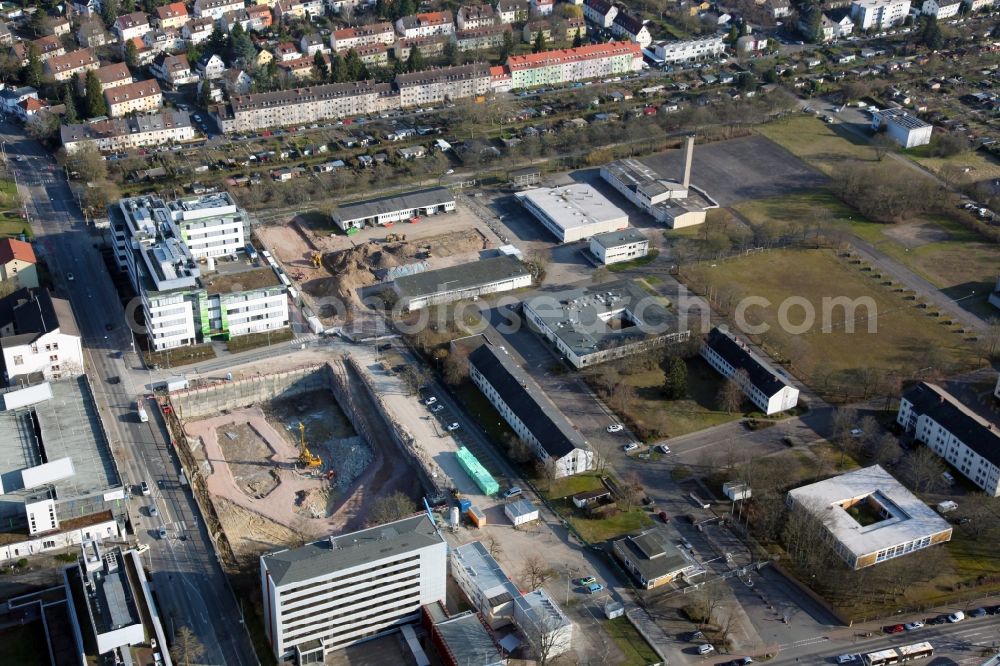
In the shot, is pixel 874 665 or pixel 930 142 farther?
pixel 930 142

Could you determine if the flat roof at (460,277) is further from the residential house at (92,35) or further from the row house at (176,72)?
the residential house at (92,35)

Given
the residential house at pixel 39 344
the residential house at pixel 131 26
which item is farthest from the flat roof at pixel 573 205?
the residential house at pixel 131 26

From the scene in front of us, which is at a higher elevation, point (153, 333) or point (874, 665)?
point (153, 333)

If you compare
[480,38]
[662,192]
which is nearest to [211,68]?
[480,38]

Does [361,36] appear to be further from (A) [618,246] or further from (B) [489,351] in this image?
(B) [489,351]

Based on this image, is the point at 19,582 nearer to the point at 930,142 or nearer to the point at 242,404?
the point at 242,404

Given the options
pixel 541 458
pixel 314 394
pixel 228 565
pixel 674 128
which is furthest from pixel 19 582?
pixel 674 128
